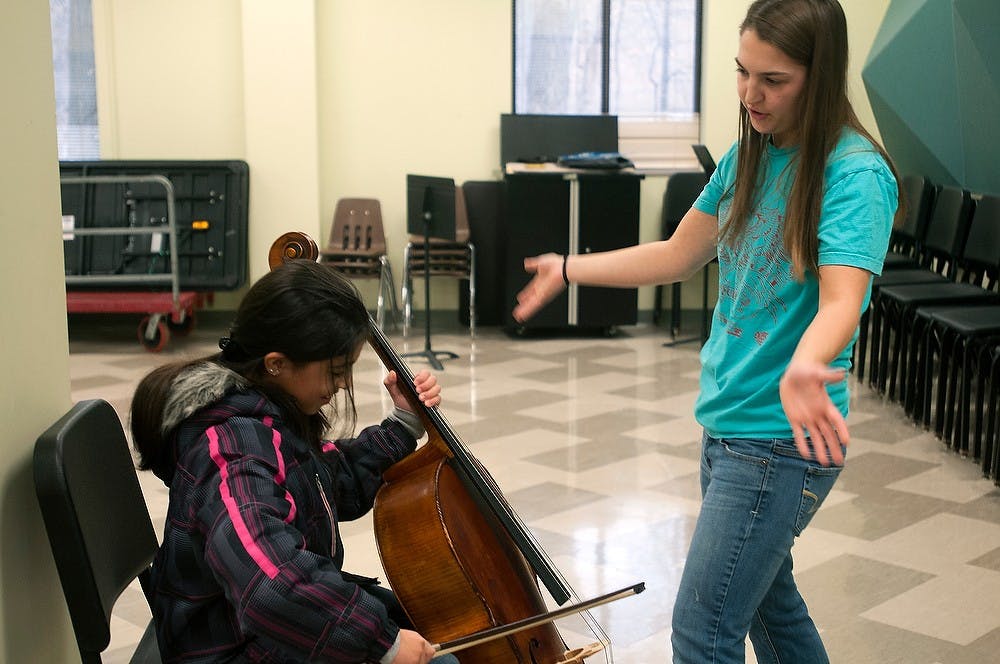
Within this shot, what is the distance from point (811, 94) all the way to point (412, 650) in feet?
3.27

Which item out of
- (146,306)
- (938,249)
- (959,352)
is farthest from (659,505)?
(146,306)

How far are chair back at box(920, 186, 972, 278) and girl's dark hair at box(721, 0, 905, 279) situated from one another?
4.26 m

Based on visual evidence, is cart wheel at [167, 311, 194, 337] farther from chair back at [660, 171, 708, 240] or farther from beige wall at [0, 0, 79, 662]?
beige wall at [0, 0, 79, 662]

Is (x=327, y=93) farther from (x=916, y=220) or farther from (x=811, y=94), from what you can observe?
(x=811, y=94)

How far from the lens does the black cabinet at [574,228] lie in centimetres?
743

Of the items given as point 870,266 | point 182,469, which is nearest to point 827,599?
point 870,266

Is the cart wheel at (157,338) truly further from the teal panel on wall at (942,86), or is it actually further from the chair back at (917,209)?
the teal panel on wall at (942,86)

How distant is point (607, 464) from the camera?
452cm

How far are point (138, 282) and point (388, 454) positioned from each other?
564cm

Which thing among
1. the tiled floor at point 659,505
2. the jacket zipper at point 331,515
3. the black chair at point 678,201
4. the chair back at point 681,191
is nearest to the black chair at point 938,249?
the tiled floor at point 659,505

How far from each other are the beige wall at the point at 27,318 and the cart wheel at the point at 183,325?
5.82 metres

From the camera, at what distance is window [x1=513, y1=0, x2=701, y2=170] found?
791 centimetres

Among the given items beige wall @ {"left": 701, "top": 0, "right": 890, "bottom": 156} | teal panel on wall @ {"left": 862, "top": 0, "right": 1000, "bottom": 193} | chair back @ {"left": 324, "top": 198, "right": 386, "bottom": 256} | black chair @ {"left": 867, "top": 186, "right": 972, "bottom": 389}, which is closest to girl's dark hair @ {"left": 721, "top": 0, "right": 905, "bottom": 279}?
black chair @ {"left": 867, "top": 186, "right": 972, "bottom": 389}

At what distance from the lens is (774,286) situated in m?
1.70
